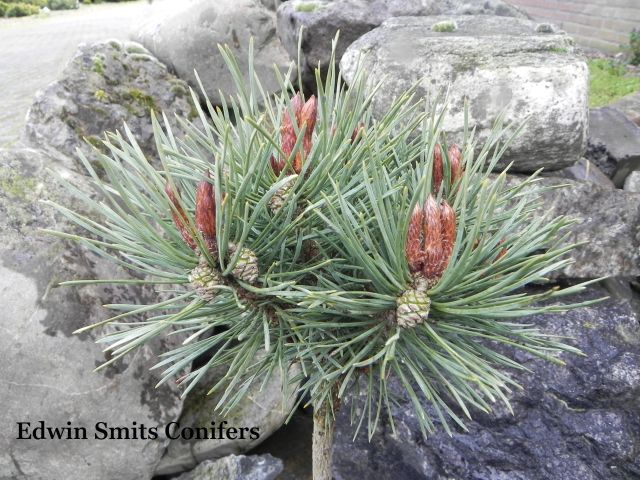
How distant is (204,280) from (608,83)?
760 cm

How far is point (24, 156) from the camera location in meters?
2.17

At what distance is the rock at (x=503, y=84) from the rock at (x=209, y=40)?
1088 mm

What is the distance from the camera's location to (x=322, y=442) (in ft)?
5.71

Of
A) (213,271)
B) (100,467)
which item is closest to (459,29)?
(213,271)

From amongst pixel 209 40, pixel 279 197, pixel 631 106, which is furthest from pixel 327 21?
pixel 631 106

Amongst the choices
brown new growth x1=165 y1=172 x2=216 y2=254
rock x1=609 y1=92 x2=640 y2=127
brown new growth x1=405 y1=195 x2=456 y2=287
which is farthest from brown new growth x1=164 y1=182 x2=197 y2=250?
rock x1=609 y1=92 x2=640 y2=127

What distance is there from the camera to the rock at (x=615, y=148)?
3.78 meters

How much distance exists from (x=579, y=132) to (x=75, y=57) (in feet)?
8.79

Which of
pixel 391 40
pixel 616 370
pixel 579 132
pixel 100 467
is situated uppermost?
pixel 391 40

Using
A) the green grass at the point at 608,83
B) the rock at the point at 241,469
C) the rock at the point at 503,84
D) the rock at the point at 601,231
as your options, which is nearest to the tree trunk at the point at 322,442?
the rock at the point at 241,469

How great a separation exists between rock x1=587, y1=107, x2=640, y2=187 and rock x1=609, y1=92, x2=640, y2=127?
695mm

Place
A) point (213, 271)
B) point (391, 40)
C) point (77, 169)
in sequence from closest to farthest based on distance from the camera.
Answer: point (213, 271) < point (77, 169) < point (391, 40)

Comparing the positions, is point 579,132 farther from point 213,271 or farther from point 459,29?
point 213,271

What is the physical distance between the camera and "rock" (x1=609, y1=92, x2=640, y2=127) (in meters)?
4.82
